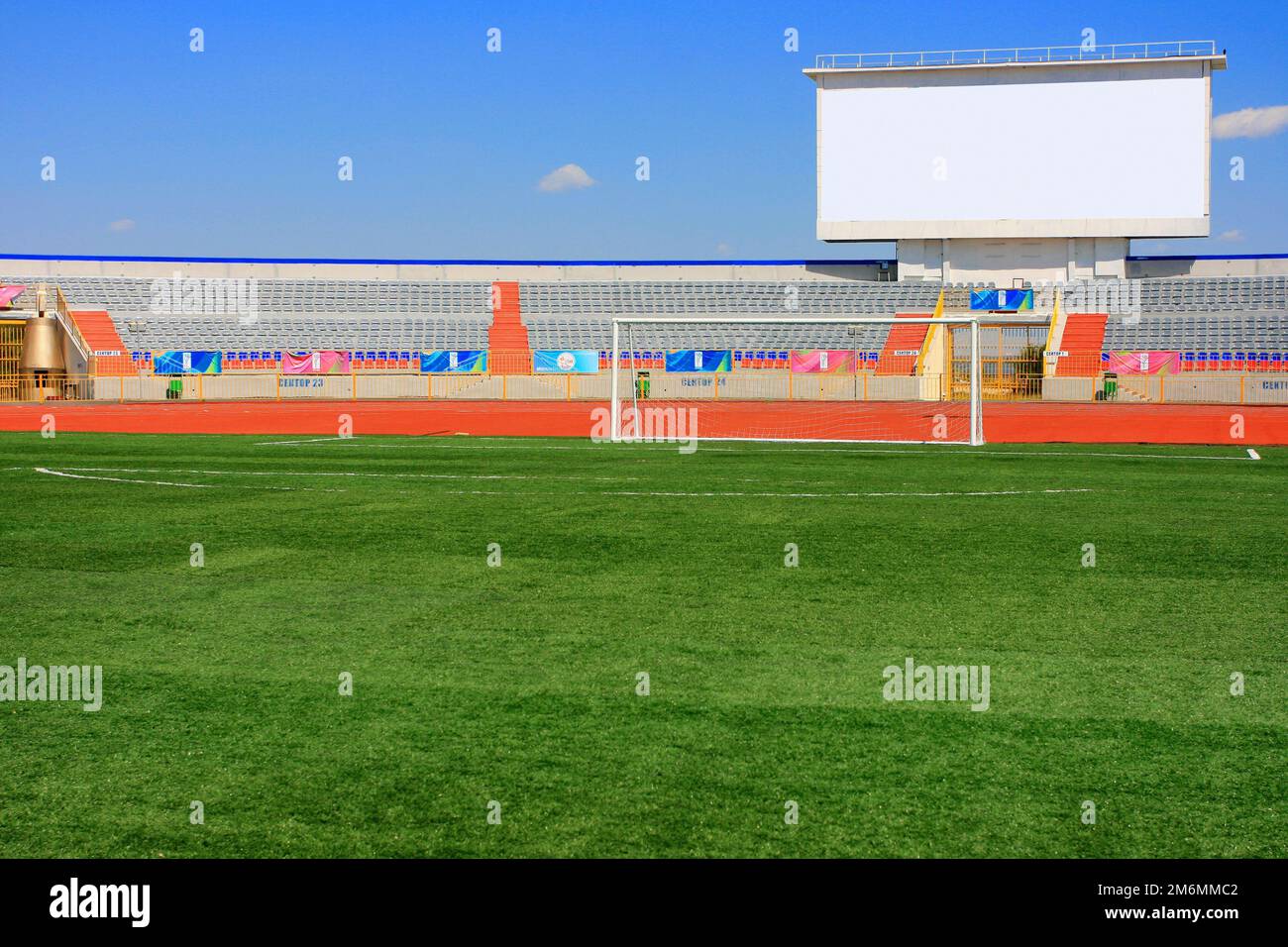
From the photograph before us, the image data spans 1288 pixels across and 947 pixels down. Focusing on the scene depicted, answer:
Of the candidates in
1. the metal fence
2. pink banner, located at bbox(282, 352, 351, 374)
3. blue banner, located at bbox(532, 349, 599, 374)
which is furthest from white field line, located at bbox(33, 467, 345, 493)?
pink banner, located at bbox(282, 352, 351, 374)

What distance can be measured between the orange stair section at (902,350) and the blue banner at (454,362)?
52.1 feet

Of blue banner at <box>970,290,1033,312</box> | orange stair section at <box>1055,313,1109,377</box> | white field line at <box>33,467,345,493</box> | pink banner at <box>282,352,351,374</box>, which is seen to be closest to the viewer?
white field line at <box>33,467,345,493</box>

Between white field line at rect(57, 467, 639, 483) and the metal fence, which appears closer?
white field line at rect(57, 467, 639, 483)

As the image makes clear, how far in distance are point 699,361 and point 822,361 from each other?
4.79 m

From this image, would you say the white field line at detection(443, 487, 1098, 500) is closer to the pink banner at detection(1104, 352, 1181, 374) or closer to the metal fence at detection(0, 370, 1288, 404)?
the metal fence at detection(0, 370, 1288, 404)

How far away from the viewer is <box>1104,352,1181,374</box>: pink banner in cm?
4944

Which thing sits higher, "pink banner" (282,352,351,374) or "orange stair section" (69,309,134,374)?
"orange stair section" (69,309,134,374)

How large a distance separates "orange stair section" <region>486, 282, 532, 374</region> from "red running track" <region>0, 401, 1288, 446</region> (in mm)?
6553

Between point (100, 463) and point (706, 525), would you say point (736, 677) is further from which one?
point (100, 463)

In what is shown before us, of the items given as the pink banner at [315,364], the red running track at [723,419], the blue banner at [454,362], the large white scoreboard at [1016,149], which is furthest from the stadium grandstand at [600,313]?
the red running track at [723,419]

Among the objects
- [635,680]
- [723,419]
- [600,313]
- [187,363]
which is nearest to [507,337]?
[600,313]

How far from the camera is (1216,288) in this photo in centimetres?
5653

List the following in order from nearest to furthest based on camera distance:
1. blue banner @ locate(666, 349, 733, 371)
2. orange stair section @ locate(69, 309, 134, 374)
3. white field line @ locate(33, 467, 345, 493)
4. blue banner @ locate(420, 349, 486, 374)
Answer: white field line @ locate(33, 467, 345, 493) → blue banner @ locate(666, 349, 733, 371) → blue banner @ locate(420, 349, 486, 374) → orange stair section @ locate(69, 309, 134, 374)
